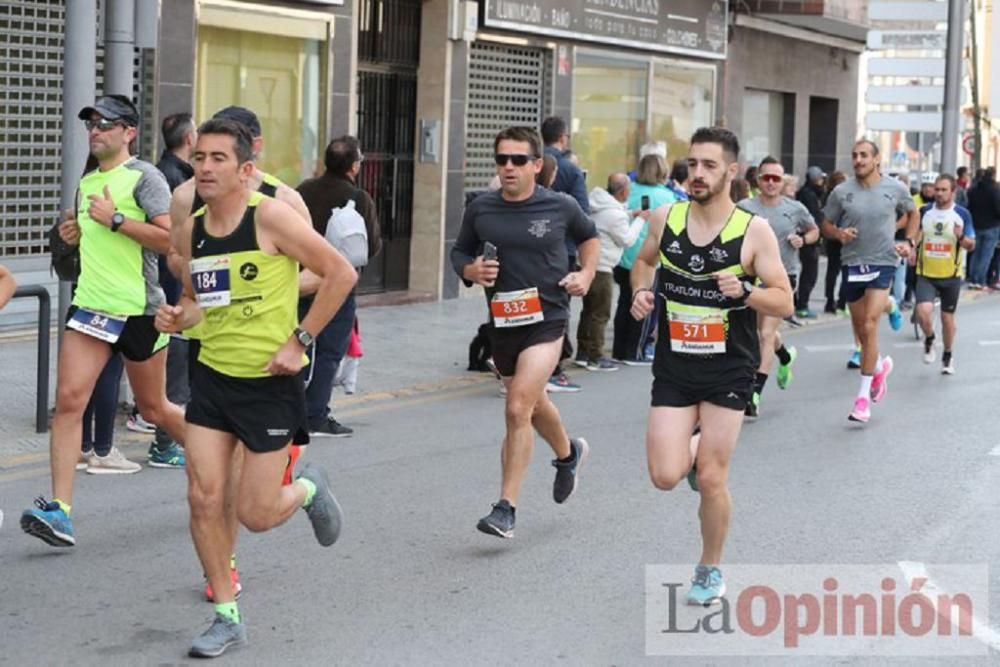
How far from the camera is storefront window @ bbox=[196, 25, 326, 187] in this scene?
1703 centimetres

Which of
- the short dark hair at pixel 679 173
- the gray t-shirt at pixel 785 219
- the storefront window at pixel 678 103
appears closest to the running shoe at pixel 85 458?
the gray t-shirt at pixel 785 219

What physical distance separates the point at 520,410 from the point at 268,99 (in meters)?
10.3

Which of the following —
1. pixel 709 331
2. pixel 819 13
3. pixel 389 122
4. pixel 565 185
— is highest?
pixel 819 13

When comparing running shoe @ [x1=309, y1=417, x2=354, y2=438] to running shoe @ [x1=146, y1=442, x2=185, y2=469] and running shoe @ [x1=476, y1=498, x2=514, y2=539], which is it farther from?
running shoe @ [x1=476, y1=498, x2=514, y2=539]

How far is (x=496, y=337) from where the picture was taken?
853 centimetres

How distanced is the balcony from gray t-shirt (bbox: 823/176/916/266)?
14244 millimetres

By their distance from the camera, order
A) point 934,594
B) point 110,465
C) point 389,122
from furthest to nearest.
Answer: point 389,122 → point 110,465 → point 934,594

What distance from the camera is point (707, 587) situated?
7023 mm

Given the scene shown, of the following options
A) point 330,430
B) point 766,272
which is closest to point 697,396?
point 766,272

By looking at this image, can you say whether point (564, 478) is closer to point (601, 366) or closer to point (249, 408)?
point (249, 408)

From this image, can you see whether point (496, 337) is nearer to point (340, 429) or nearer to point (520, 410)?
point (520, 410)

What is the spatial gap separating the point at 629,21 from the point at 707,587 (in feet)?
57.1

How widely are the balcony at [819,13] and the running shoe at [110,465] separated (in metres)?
18.7

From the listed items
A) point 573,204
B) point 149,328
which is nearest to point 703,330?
point 573,204
